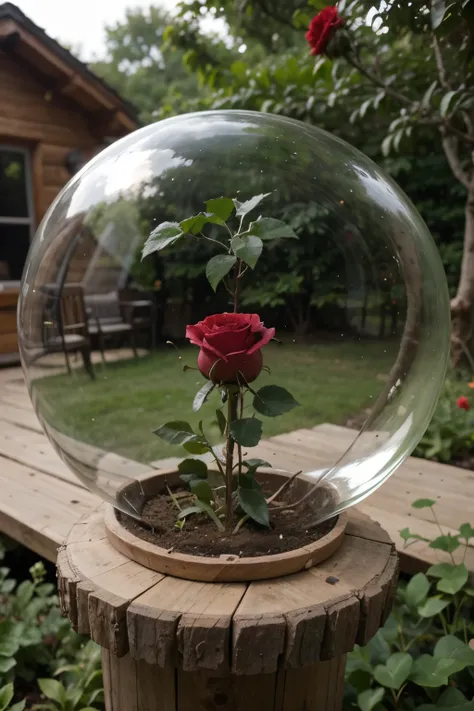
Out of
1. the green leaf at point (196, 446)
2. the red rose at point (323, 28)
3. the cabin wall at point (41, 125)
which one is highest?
the cabin wall at point (41, 125)

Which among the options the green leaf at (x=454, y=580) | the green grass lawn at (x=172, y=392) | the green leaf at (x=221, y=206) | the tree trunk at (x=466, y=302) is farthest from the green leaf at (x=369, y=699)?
the tree trunk at (x=466, y=302)

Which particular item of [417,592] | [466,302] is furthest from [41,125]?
[417,592]

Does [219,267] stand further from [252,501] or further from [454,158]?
[454,158]

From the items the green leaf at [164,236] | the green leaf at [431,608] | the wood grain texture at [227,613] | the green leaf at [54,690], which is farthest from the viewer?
the green leaf at [54,690]

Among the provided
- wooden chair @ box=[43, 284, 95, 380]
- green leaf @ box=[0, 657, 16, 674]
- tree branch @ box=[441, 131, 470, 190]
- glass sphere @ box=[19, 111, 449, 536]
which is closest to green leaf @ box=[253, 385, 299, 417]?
glass sphere @ box=[19, 111, 449, 536]

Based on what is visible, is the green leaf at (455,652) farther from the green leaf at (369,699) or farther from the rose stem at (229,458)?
the rose stem at (229,458)

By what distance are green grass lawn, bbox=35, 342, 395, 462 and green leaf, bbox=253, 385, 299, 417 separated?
0.10 metres

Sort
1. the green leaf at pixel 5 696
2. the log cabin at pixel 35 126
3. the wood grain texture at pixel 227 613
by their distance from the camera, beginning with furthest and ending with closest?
the log cabin at pixel 35 126
the green leaf at pixel 5 696
the wood grain texture at pixel 227 613

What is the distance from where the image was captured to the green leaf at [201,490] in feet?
3.64

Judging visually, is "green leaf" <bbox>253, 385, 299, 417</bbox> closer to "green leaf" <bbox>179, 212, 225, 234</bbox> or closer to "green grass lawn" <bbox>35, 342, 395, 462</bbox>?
"green grass lawn" <bbox>35, 342, 395, 462</bbox>

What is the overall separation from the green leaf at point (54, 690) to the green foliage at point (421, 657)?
76cm

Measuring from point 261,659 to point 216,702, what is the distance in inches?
7.1

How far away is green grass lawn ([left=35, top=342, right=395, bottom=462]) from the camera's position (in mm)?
1181

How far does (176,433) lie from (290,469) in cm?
35
